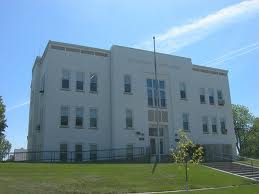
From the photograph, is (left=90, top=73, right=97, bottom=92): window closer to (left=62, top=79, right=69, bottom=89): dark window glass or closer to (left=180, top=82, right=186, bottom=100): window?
(left=62, top=79, right=69, bottom=89): dark window glass

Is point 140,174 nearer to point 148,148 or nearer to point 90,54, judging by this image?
point 148,148

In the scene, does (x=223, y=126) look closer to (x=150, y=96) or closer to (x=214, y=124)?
(x=214, y=124)

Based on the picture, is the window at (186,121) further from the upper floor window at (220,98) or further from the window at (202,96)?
the upper floor window at (220,98)

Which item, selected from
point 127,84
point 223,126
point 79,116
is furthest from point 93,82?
point 223,126

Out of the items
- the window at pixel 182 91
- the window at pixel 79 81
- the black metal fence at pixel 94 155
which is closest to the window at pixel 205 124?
the window at pixel 182 91

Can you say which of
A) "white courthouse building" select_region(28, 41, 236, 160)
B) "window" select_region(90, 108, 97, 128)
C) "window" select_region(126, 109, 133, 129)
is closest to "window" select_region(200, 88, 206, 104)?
"white courthouse building" select_region(28, 41, 236, 160)

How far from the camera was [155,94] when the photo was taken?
4156 centimetres

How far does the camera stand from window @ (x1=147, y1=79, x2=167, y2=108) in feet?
135

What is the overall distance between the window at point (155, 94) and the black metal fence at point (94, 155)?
535 cm

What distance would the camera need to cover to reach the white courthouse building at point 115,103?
3659 centimetres

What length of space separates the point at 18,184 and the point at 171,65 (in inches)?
1074

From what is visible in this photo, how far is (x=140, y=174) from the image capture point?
25.9 meters

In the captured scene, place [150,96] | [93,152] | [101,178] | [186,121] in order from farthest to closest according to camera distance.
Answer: [186,121]
[150,96]
[93,152]
[101,178]

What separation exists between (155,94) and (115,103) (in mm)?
5191
